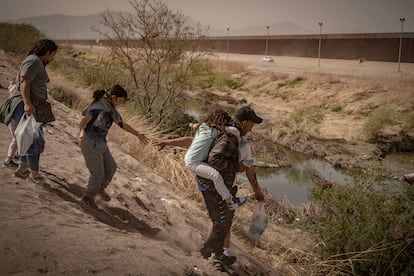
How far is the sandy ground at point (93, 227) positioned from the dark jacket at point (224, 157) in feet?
2.88

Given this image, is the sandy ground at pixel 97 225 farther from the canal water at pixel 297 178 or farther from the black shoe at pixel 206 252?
the canal water at pixel 297 178

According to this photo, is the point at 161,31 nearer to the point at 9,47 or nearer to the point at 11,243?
the point at 11,243

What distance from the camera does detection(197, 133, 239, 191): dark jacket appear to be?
4.10 metres

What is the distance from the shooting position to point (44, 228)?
12.6 ft

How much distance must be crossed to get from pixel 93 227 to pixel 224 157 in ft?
4.80

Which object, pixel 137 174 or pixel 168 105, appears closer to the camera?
pixel 137 174

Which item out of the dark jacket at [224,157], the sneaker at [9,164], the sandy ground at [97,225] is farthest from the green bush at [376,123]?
the sneaker at [9,164]

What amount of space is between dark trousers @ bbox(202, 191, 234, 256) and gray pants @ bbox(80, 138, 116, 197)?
4.30 ft

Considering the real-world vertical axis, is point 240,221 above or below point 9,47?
below

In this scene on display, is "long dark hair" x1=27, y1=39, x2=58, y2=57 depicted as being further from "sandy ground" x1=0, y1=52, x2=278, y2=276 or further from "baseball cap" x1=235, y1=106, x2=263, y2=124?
"baseball cap" x1=235, y1=106, x2=263, y2=124

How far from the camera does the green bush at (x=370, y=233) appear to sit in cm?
549

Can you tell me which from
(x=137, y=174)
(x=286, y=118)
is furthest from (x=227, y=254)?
(x=286, y=118)

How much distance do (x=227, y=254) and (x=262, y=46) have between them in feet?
173

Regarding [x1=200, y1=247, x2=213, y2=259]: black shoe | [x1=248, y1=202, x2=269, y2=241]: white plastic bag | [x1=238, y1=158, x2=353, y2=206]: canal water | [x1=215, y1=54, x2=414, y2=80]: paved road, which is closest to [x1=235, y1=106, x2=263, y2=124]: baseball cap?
[x1=248, y1=202, x2=269, y2=241]: white plastic bag
